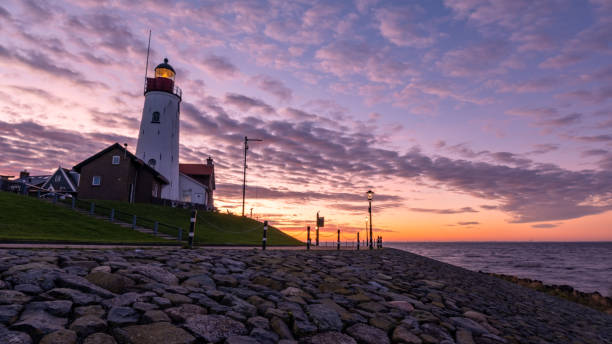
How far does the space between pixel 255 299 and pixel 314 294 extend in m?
1.64

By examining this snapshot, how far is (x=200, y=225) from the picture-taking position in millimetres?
33344

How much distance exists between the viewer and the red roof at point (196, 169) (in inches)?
2111

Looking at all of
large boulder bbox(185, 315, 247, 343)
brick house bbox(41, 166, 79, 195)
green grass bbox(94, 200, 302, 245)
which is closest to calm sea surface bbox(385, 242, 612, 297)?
green grass bbox(94, 200, 302, 245)

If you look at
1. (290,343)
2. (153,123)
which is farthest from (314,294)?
(153,123)

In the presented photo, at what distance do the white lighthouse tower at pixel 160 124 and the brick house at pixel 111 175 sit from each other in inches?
155

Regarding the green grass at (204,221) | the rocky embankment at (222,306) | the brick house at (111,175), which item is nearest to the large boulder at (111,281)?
the rocky embankment at (222,306)

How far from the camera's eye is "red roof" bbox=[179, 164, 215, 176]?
53.6 meters

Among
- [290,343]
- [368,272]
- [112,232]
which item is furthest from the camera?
[112,232]

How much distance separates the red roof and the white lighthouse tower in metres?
10.4

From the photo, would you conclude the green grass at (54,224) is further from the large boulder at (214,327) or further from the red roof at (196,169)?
the red roof at (196,169)

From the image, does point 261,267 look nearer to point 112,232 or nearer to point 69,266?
point 69,266

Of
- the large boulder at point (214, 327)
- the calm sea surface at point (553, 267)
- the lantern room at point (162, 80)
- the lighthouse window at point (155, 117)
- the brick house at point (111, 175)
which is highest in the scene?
the lantern room at point (162, 80)

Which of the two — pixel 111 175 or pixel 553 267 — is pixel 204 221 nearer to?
pixel 111 175

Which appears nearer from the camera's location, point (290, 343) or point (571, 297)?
point (290, 343)
